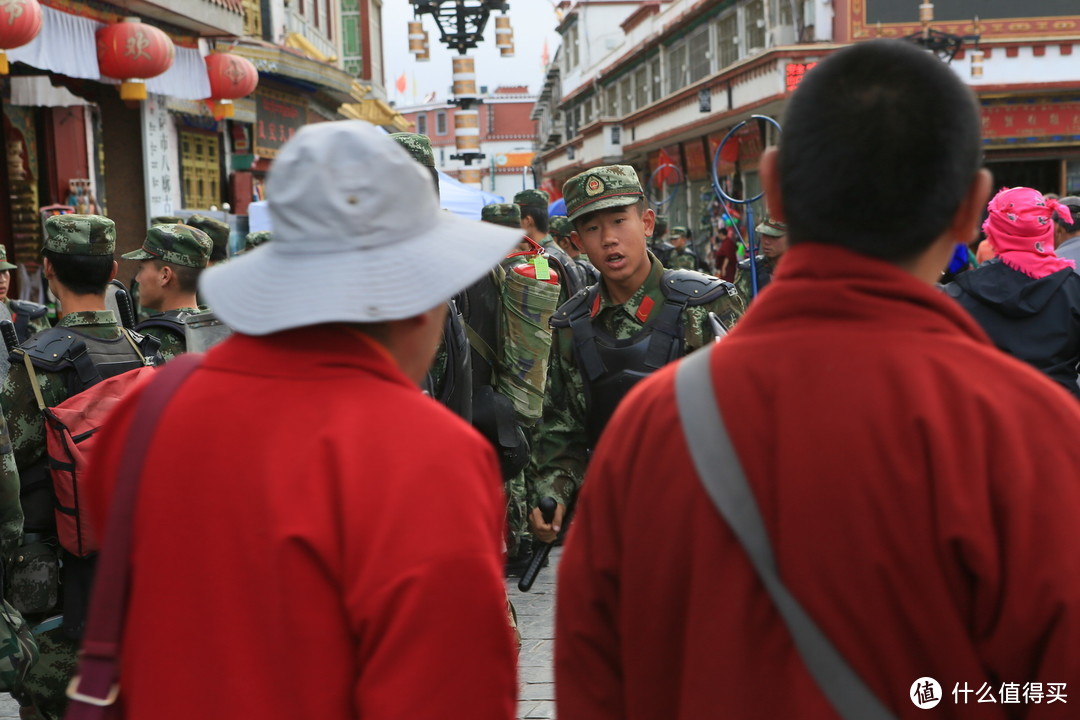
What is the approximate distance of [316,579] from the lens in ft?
5.39

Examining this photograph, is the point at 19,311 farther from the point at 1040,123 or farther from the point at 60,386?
the point at 1040,123

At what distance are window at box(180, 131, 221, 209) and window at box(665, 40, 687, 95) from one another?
52.0ft

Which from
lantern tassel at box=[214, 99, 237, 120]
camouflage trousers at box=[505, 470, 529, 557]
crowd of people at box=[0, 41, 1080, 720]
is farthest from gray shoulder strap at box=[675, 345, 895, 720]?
lantern tassel at box=[214, 99, 237, 120]

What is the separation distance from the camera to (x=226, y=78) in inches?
590

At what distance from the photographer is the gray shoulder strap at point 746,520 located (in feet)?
5.40

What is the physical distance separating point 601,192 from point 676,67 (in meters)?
28.8

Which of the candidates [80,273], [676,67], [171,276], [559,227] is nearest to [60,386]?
[80,273]

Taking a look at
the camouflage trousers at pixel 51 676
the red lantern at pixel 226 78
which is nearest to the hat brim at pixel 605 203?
the camouflage trousers at pixel 51 676

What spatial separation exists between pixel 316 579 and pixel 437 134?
350 ft

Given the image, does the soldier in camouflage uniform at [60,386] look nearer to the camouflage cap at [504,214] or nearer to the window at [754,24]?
the camouflage cap at [504,214]

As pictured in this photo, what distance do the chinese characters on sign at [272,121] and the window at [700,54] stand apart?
404 inches

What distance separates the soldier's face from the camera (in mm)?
4660

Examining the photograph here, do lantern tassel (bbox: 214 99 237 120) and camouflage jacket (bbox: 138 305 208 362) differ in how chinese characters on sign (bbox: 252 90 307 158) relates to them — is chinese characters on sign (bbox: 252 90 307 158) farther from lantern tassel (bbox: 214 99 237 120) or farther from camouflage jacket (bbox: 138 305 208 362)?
camouflage jacket (bbox: 138 305 208 362)

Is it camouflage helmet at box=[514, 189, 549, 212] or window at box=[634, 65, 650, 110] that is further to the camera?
window at box=[634, 65, 650, 110]
